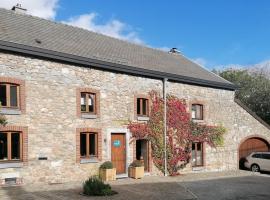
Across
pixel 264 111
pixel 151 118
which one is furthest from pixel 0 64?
pixel 264 111

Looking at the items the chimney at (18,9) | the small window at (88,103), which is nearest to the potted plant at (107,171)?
the small window at (88,103)

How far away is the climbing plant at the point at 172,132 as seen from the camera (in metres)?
20.8

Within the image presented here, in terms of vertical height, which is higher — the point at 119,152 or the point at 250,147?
the point at 119,152

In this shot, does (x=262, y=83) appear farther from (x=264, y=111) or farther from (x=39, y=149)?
(x=39, y=149)

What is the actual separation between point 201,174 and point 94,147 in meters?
7.34

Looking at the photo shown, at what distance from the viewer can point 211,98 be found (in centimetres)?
2492

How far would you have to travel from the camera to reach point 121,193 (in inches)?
573

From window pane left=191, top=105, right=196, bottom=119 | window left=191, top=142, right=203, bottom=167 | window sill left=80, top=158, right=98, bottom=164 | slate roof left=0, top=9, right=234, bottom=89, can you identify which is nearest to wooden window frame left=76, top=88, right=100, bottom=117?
slate roof left=0, top=9, right=234, bottom=89

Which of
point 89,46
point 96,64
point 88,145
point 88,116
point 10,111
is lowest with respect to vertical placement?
point 88,145

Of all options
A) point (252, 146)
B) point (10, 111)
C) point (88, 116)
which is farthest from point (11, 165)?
point (252, 146)

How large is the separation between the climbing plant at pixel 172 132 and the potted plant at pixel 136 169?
1.42m

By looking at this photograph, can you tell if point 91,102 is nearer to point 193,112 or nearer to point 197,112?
point 193,112

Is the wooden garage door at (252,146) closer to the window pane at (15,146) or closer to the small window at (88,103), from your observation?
the small window at (88,103)

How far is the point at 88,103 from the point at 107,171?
10.9 ft
